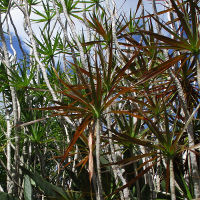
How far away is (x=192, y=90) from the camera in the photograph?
2354mm

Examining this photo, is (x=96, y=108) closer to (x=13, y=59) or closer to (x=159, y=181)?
(x=159, y=181)

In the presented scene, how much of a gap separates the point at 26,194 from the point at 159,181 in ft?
4.41

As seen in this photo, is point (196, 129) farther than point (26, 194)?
Yes

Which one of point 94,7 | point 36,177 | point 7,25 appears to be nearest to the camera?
point 36,177

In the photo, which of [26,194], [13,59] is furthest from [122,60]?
[13,59]

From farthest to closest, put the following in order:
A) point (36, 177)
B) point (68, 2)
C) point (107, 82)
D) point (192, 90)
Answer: point (68, 2) < point (192, 90) < point (36, 177) < point (107, 82)

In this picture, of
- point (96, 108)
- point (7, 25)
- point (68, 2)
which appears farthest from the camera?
point (7, 25)

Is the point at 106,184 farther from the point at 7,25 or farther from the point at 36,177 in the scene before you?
the point at 7,25

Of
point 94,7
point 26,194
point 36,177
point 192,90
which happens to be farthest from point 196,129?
point 94,7

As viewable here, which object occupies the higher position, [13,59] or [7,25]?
[7,25]

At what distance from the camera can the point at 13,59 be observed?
3.68m

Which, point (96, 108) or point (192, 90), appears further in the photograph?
point (192, 90)

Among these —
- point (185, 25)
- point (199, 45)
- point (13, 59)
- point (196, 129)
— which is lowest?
point (196, 129)

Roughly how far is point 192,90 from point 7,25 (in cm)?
284
